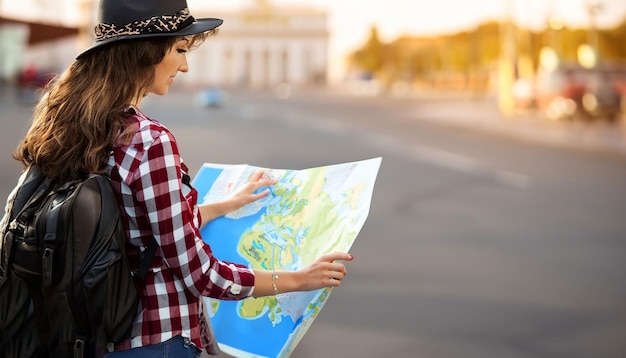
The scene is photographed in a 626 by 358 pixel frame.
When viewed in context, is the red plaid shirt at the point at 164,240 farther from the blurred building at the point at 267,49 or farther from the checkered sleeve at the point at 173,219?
the blurred building at the point at 267,49

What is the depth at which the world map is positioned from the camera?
7.13 feet

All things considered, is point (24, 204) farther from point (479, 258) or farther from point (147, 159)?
point (479, 258)

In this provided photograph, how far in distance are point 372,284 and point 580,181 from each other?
742 centimetres

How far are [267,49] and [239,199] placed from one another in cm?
14743

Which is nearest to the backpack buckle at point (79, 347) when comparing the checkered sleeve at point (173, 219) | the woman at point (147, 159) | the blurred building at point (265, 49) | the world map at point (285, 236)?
the woman at point (147, 159)

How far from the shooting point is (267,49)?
148250mm

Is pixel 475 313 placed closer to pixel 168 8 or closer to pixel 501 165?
pixel 168 8

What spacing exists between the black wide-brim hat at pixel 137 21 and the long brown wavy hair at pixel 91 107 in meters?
0.02

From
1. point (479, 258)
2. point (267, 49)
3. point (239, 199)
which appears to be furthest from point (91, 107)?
point (267, 49)

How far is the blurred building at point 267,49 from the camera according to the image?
5527 inches

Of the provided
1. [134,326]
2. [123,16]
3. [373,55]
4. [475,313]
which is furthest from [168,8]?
[373,55]

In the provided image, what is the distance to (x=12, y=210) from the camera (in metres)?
1.96

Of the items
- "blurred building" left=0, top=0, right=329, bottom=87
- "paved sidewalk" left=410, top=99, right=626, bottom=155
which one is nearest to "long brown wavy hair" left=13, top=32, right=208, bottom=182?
"paved sidewalk" left=410, top=99, right=626, bottom=155

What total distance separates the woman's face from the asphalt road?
3.05 metres
